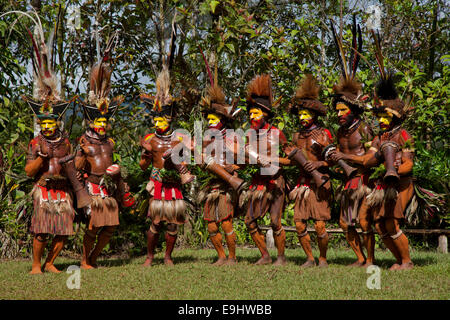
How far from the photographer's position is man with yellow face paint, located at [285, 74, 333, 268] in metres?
5.86

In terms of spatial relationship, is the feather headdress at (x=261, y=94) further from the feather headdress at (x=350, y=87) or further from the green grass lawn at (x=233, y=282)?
the green grass lawn at (x=233, y=282)

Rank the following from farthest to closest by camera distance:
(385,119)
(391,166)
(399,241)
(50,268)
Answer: (50,268), (385,119), (399,241), (391,166)

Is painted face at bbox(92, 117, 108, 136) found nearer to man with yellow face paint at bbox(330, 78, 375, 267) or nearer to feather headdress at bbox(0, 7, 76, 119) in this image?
feather headdress at bbox(0, 7, 76, 119)

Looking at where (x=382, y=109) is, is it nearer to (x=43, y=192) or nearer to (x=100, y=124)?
(x=100, y=124)

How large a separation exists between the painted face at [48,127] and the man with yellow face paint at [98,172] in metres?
0.41

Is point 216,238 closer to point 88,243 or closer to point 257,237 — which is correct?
point 257,237

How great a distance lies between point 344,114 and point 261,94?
1.00 meters

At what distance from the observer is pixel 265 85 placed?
19.9ft

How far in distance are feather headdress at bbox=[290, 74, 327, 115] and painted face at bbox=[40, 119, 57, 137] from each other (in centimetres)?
285

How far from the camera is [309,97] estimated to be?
6.00 metres

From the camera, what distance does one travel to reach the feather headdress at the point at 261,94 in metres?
6.06

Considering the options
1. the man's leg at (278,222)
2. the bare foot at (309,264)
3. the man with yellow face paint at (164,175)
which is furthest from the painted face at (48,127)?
the bare foot at (309,264)

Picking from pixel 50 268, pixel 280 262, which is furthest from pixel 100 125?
pixel 280 262

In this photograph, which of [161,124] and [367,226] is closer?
[367,226]
